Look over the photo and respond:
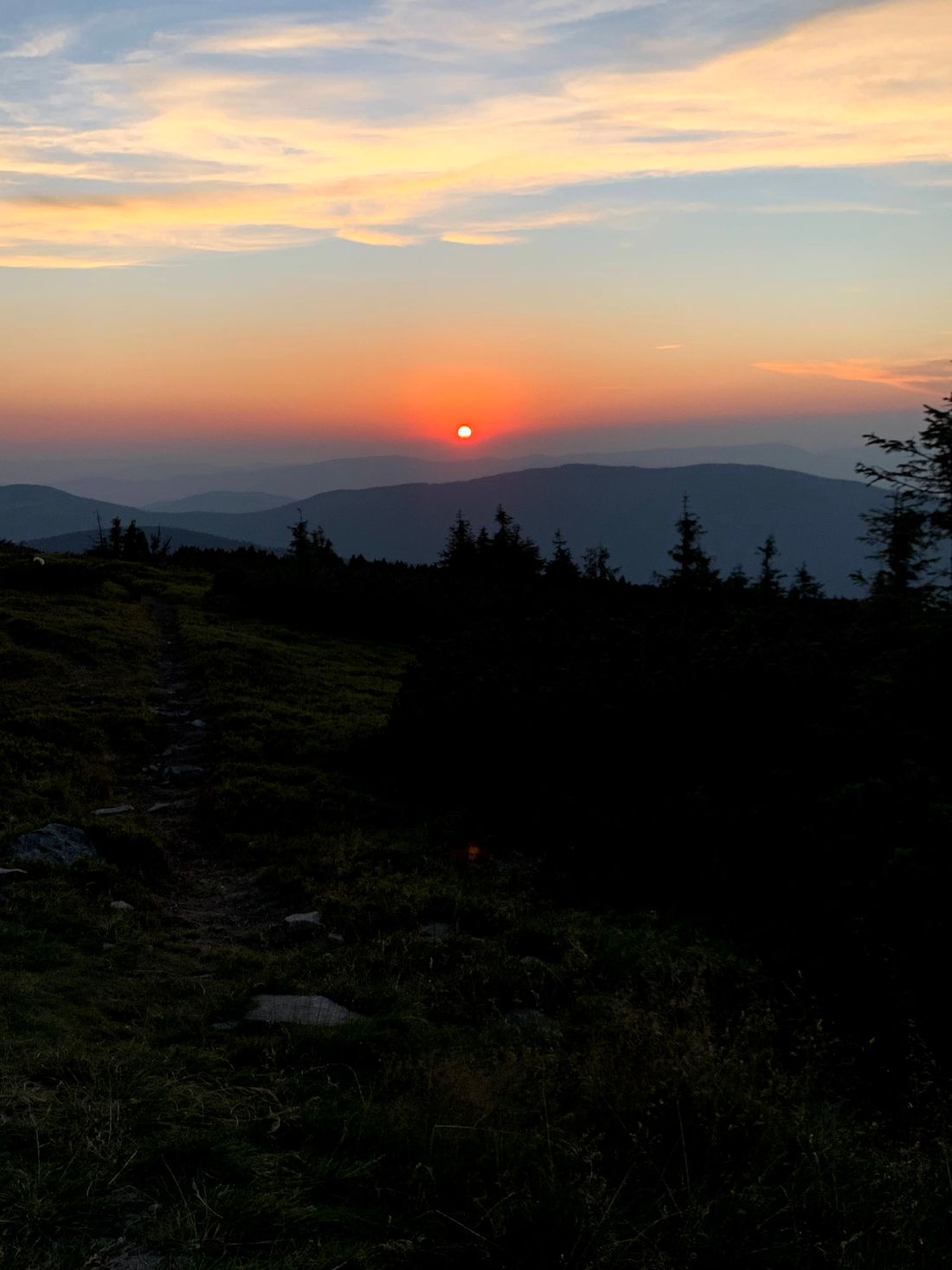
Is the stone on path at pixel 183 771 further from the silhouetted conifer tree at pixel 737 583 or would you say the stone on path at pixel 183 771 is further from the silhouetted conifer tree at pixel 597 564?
the silhouetted conifer tree at pixel 597 564

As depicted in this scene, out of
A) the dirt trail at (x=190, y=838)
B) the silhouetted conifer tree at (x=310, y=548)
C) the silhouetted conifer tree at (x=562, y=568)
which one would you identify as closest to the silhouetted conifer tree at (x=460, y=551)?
the silhouetted conifer tree at (x=562, y=568)

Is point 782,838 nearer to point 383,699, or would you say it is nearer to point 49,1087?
point 49,1087

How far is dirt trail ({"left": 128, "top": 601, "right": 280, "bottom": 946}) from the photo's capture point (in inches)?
360

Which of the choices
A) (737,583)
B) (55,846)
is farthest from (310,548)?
(55,846)

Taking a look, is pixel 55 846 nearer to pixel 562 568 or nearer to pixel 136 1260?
pixel 136 1260

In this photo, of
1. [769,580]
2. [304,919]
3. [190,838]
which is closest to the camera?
[304,919]

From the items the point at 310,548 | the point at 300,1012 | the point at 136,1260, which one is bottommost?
the point at 300,1012

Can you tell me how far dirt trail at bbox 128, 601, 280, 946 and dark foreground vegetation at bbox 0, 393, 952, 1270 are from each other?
183 mm

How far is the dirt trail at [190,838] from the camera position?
9148 mm

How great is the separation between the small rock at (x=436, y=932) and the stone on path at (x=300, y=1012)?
165 centimetres

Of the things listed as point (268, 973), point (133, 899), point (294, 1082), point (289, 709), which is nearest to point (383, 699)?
point (289, 709)

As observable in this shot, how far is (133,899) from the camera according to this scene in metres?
9.31

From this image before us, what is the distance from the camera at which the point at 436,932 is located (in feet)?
28.5

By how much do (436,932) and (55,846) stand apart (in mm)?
4504
